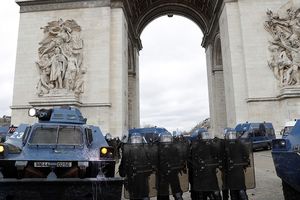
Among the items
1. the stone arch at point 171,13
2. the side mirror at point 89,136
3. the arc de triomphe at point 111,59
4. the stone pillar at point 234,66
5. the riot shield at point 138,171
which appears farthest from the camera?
the stone arch at point 171,13

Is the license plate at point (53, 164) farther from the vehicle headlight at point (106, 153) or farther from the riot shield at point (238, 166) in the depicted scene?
the riot shield at point (238, 166)

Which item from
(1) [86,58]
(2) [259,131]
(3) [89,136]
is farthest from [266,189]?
(1) [86,58]

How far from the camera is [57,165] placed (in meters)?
5.61

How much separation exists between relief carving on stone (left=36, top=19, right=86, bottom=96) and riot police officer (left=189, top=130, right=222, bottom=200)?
1424 centimetres

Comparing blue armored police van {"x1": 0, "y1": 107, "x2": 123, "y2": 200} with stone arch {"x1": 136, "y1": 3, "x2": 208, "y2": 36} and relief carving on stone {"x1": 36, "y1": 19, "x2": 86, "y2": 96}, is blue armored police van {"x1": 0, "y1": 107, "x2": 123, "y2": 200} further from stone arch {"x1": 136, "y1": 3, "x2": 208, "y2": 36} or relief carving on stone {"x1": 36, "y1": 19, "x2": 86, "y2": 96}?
stone arch {"x1": 136, "y1": 3, "x2": 208, "y2": 36}

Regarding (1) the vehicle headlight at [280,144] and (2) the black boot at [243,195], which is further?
Result: (2) the black boot at [243,195]

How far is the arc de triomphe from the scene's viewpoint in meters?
18.5

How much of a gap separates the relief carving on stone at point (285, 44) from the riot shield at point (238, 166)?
13862 millimetres

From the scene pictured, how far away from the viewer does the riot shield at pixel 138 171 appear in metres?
5.30

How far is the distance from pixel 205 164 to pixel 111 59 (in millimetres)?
15197

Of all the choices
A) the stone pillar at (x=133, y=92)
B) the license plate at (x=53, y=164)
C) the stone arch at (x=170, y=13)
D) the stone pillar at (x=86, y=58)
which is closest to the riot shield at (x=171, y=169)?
the license plate at (x=53, y=164)

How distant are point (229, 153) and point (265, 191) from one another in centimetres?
253

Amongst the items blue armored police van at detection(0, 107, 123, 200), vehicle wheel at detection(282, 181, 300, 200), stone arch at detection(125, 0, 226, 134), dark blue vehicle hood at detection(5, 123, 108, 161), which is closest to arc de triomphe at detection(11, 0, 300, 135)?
stone arch at detection(125, 0, 226, 134)

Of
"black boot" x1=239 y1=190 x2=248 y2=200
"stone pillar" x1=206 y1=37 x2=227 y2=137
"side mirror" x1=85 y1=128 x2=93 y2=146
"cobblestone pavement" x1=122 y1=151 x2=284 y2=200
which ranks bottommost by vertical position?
"cobblestone pavement" x1=122 y1=151 x2=284 y2=200
